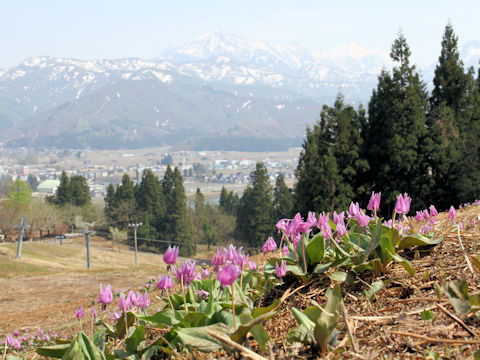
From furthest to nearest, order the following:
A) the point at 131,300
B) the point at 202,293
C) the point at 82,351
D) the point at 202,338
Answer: the point at 202,293 → the point at 131,300 → the point at 82,351 → the point at 202,338

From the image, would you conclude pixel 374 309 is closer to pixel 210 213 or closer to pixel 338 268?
pixel 338 268

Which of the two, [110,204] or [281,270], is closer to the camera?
[281,270]

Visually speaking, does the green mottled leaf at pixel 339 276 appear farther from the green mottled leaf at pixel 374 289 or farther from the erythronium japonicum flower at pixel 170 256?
the erythronium japonicum flower at pixel 170 256

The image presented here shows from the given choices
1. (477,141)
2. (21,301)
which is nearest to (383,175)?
(477,141)

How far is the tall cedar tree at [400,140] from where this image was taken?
28.8 metres

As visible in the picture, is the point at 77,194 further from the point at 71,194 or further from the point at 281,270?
the point at 281,270

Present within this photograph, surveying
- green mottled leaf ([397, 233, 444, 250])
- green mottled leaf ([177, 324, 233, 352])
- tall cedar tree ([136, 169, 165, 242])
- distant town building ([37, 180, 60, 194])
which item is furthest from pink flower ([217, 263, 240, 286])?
distant town building ([37, 180, 60, 194])

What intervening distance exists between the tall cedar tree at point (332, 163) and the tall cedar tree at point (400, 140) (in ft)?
4.16

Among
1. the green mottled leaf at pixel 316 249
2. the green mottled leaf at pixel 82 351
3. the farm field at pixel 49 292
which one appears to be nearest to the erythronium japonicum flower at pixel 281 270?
the green mottled leaf at pixel 316 249

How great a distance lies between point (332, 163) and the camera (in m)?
29.5

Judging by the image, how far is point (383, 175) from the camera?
96.1ft

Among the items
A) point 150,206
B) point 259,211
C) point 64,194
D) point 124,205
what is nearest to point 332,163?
point 259,211

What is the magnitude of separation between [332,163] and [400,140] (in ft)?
13.8

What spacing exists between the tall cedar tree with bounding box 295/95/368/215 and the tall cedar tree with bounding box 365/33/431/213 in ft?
4.16
